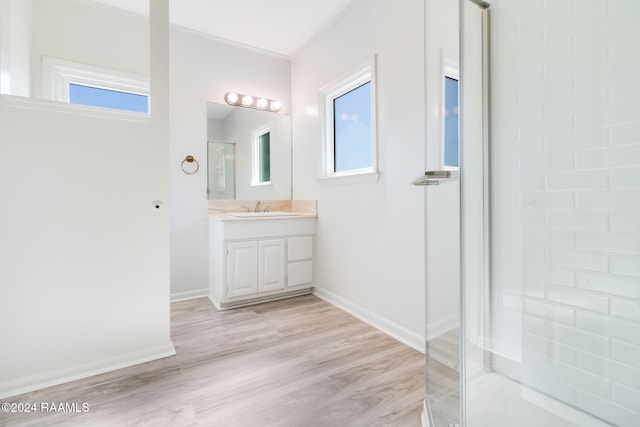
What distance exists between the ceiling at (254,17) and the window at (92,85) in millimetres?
624

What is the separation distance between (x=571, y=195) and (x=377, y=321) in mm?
1502

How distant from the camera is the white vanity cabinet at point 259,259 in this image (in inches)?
104

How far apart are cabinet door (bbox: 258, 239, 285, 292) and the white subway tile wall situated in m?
1.87

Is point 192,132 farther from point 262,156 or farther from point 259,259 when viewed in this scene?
point 259,259

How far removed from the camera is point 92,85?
102 inches

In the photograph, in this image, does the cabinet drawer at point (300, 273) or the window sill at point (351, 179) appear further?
the cabinet drawer at point (300, 273)

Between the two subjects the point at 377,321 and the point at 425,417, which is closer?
the point at 425,417

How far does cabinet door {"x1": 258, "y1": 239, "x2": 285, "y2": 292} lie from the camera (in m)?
2.77

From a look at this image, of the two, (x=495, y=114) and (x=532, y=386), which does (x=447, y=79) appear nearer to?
(x=495, y=114)

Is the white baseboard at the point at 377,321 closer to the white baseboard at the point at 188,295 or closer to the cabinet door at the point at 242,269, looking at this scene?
the cabinet door at the point at 242,269

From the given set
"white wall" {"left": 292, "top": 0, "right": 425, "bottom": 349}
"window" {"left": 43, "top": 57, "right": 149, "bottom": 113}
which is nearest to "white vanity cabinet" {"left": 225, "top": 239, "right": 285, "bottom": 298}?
"white wall" {"left": 292, "top": 0, "right": 425, "bottom": 349}

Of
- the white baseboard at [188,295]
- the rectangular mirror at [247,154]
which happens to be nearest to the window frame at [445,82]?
the rectangular mirror at [247,154]

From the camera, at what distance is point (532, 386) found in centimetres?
143

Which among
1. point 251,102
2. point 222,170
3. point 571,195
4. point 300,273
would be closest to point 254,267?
point 300,273
